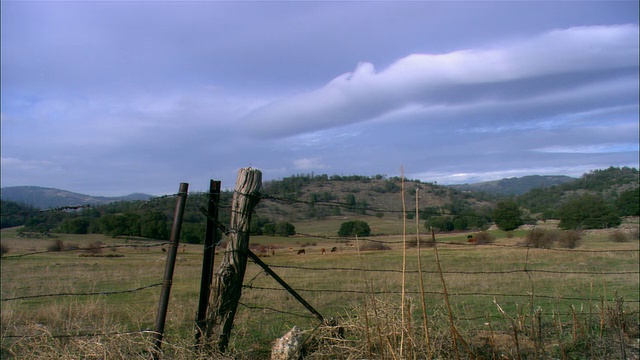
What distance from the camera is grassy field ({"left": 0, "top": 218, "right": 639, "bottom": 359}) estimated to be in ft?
14.2

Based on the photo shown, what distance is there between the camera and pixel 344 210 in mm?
45844

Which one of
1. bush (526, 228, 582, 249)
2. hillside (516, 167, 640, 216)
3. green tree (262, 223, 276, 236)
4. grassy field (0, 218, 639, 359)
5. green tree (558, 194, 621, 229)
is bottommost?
grassy field (0, 218, 639, 359)

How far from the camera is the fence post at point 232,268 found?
464 cm

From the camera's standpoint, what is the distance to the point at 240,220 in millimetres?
4723

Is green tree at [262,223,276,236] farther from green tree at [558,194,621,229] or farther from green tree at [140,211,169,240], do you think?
green tree at [140,211,169,240]

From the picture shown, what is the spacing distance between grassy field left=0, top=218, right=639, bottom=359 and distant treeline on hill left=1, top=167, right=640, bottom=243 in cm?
75

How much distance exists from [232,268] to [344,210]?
4136 centimetres

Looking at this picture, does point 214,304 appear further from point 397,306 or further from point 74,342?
point 397,306

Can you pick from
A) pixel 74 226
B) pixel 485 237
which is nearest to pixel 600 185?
pixel 485 237

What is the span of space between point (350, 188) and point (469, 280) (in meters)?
71.1

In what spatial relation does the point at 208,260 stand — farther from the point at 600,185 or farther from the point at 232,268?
the point at 600,185

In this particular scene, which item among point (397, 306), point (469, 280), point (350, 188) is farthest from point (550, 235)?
point (350, 188)

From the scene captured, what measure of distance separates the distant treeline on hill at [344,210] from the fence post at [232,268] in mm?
199

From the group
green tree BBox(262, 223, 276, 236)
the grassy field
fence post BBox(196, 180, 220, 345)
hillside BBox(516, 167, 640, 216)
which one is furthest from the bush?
hillside BBox(516, 167, 640, 216)
